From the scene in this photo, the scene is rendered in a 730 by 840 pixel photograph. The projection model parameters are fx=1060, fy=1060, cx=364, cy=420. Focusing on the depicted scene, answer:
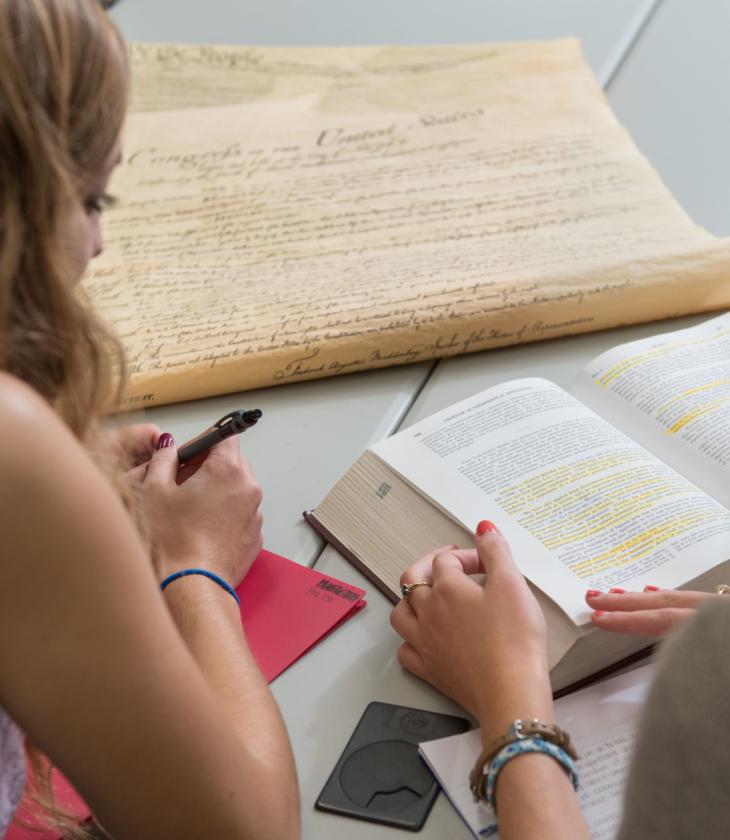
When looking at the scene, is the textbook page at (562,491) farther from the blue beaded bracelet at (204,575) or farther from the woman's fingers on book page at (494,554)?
the blue beaded bracelet at (204,575)

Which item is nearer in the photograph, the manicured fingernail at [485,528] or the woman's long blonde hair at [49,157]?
the woman's long blonde hair at [49,157]

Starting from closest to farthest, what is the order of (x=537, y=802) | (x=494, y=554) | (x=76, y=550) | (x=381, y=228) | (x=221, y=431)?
(x=76, y=550)
(x=537, y=802)
(x=494, y=554)
(x=221, y=431)
(x=381, y=228)

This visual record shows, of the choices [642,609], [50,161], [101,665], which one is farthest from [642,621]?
[50,161]

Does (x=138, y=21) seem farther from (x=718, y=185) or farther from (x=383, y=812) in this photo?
(x=383, y=812)

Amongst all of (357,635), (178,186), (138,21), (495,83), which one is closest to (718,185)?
(495,83)

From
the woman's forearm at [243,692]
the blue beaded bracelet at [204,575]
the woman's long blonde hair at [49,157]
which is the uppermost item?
the woman's long blonde hair at [49,157]

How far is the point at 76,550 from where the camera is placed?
0.50 metres

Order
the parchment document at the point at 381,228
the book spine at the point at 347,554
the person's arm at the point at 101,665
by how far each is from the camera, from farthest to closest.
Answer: the parchment document at the point at 381,228 < the book spine at the point at 347,554 < the person's arm at the point at 101,665

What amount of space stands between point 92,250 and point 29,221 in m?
0.13

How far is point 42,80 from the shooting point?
1.71 feet

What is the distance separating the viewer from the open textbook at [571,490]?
0.76 metres

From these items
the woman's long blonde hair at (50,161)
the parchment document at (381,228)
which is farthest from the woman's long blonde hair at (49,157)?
the parchment document at (381,228)

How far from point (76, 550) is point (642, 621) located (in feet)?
1.24

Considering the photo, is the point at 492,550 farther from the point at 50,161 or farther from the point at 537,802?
the point at 50,161
